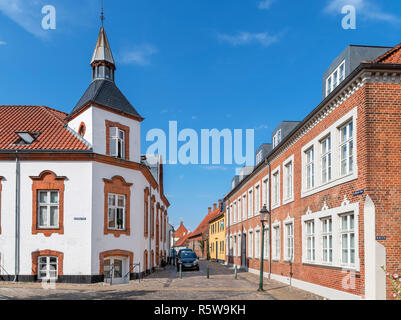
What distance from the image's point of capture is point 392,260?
1174 cm

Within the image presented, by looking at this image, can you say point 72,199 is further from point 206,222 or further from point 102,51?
point 206,222

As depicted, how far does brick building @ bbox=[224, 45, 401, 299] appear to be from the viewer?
39.2ft

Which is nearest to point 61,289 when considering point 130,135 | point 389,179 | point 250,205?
point 130,135

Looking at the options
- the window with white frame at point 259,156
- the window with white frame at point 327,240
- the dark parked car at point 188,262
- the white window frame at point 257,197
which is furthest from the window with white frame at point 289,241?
the dark parked car at point 188,262

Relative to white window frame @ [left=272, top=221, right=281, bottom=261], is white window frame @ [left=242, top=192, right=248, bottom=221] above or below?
above

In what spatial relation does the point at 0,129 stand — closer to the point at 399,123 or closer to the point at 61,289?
the point at 61,289

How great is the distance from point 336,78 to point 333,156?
3.53m

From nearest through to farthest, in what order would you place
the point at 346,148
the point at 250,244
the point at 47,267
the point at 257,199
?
the point at 346,148
the point at 47,267
the point at 257,199
the point at 250,244

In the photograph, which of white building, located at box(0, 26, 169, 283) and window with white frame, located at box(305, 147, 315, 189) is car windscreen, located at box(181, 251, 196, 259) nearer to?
white building, located at box(0, 26, 169, 283)

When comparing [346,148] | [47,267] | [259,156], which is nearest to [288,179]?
[346,148]

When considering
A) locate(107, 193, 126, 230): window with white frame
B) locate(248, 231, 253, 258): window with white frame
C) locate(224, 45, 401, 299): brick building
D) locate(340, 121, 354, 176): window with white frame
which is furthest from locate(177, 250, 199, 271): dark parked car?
locate(340, 121, 354, 176): window with white frame

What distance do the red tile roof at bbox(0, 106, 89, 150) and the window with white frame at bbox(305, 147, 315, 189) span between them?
10485mm

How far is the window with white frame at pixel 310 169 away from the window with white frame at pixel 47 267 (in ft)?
40.1

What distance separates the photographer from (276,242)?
23.3m
